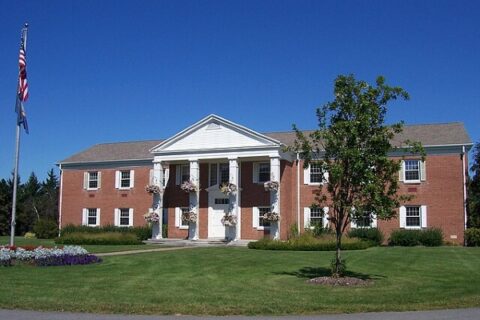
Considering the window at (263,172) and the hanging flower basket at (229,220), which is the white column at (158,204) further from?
the window at (263,172)

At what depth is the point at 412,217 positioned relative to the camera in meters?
33.6

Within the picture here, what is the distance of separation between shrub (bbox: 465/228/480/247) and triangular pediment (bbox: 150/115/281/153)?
12.2 meters

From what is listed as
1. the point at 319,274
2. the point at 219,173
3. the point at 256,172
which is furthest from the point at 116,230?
the point at 319,274

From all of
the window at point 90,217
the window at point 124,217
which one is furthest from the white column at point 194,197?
the window at point 90,217

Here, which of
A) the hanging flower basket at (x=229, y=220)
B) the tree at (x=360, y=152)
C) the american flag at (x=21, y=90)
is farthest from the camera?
the hanging flower basket at (x=229, y=220)

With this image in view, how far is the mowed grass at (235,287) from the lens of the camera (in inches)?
448

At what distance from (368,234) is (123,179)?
19119 mm

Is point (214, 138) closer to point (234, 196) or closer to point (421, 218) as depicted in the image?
point (234, 196)

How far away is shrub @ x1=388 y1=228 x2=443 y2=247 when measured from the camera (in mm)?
31797

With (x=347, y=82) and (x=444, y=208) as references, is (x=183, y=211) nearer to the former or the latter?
(x=444, y=208)

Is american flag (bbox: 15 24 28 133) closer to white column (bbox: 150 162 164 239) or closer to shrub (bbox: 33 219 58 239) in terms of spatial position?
white column (bbox: 150 162 164 239)

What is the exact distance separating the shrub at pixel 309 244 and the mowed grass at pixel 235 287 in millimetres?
6246

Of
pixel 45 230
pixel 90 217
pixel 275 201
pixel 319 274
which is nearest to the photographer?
pixel 319 274

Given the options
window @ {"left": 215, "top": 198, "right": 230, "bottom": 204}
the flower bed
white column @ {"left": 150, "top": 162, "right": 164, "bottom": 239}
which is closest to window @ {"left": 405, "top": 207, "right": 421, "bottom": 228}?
window @ {"left": 215, "top": 198, "right": 230, "bottom": 204}
